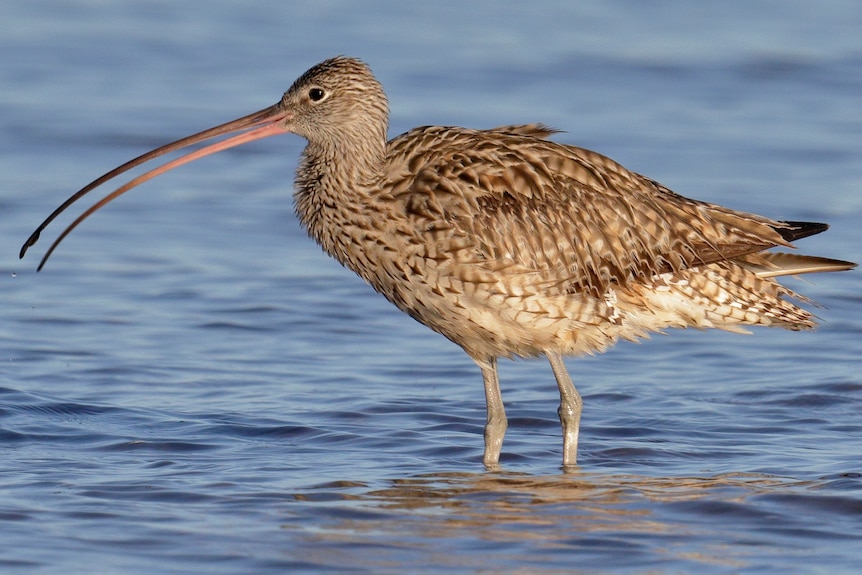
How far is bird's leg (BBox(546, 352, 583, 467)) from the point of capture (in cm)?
824

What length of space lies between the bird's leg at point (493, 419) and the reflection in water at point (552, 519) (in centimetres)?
24

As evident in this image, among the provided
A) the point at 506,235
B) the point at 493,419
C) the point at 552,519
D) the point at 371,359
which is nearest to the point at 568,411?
the point at 493,419

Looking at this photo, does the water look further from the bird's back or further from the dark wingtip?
the dark wingtip

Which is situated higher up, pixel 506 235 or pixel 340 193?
pixel 340 193

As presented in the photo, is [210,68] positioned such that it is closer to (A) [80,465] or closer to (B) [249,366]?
(B) [249,366]

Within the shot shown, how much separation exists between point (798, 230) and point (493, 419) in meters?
1.93

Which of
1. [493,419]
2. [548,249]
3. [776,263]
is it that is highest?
[548,249]

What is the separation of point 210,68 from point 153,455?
10.2m

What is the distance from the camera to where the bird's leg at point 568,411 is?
27.0ft

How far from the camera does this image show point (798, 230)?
8.66 m

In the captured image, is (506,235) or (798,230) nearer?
(506,235)

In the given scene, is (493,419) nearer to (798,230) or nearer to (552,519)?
(552,519)

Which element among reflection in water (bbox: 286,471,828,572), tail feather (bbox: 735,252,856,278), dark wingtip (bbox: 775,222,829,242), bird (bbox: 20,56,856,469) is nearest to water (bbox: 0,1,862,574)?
reflection in water (bbox: 286,471,828,572)

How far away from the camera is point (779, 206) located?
13.1 meters
